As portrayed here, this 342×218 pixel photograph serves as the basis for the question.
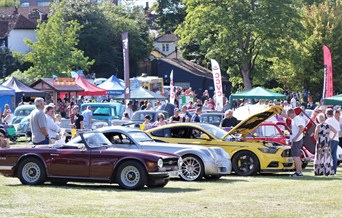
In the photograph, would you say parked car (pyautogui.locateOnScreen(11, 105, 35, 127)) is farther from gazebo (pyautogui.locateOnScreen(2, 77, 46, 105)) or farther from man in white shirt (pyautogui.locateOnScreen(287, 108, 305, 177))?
man in white shirt (pyautogui.locateOnScreen(287, 108, 305, 177))

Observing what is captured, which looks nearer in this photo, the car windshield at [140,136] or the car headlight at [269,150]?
the car windshield at [140,136]

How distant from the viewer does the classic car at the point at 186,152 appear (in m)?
21.0

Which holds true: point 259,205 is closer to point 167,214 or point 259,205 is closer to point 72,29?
point 167,214

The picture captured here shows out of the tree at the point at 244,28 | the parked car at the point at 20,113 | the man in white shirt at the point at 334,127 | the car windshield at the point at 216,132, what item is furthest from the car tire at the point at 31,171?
the tree at the point at 244,28

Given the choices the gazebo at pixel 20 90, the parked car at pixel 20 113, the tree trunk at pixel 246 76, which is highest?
the tree trunk at pixel 246 76

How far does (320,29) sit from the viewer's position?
7738 cm

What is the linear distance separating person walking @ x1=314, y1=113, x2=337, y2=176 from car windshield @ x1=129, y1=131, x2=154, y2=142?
4.19 metres

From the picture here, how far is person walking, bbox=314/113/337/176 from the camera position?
74.4ft

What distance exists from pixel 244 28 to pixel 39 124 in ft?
176

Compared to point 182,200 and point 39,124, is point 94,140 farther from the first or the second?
point 182,200

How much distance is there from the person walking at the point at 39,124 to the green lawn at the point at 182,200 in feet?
3.44

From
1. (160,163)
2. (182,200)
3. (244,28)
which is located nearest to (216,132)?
(160,163)

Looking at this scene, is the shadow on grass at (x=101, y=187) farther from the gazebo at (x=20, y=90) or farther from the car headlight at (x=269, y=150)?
the gazebo at (x=20, y=90)

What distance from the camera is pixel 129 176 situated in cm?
1858
